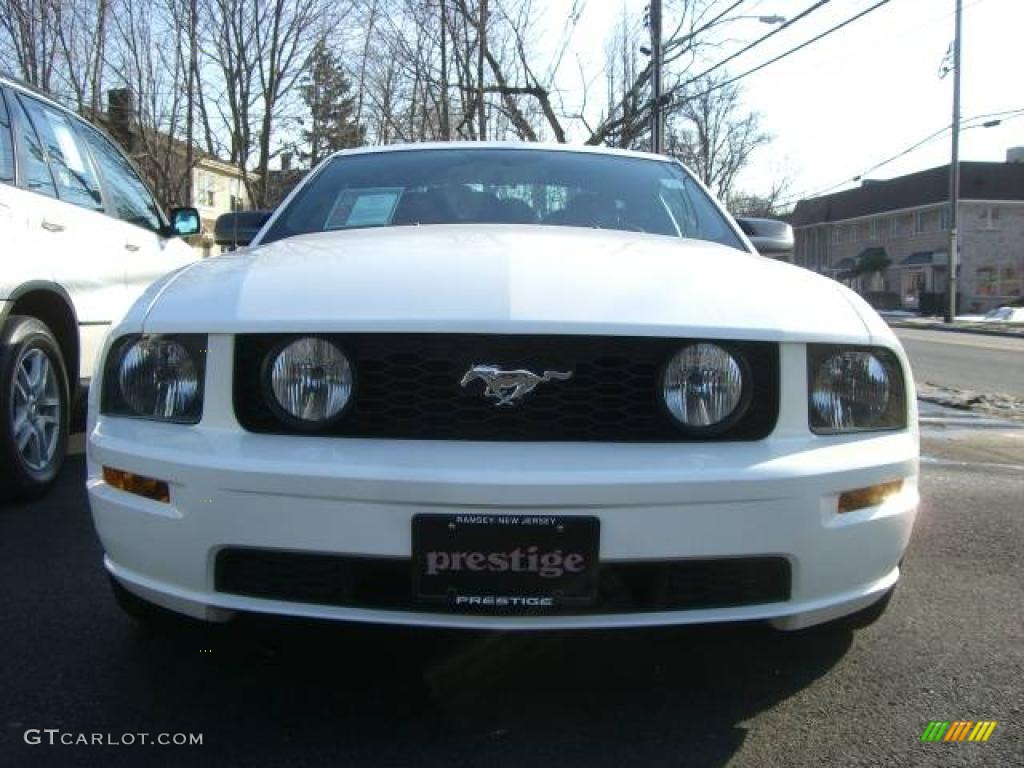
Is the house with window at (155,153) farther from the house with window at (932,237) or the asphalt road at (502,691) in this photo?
the house with window at (932,237)

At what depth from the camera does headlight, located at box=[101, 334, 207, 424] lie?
2.12m

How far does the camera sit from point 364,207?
11.2ft

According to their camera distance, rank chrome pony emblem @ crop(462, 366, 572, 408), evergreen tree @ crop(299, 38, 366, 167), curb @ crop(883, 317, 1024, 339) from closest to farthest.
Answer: chrome pony emblem @ crop(462, 366, 572, 408)
evergreen tree @ crop(299, 38, 366, 167)
curb @ crop(883, 317, 1024, 339)

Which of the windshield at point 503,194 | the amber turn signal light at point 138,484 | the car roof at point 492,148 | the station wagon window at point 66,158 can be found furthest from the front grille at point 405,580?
the station wagon window at point 66,158

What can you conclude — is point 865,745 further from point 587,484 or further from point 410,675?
point 410,675

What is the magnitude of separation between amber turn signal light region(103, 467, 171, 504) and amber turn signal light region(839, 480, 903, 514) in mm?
1521

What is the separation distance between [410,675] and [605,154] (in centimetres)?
240

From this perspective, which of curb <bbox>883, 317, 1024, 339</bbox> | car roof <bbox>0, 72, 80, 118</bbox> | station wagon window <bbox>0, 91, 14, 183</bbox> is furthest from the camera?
curb <bbox>883, 317, 1024, 339</bbox>

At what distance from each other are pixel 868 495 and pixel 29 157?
13.2 feet

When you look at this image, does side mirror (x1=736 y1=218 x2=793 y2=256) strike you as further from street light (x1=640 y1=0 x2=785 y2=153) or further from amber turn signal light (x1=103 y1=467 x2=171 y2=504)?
street light (x1=640 y1=0 x2=785 y2=153)

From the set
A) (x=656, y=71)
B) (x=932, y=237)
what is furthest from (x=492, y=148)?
(x=932, y=237)

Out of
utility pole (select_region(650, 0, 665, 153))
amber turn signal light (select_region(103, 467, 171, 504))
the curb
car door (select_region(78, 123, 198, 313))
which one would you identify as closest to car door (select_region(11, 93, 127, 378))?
car door (select_region(78, 123, 198, 313))

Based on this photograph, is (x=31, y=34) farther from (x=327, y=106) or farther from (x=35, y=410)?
(x=35, y=410)

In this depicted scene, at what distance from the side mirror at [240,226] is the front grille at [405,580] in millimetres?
2065
